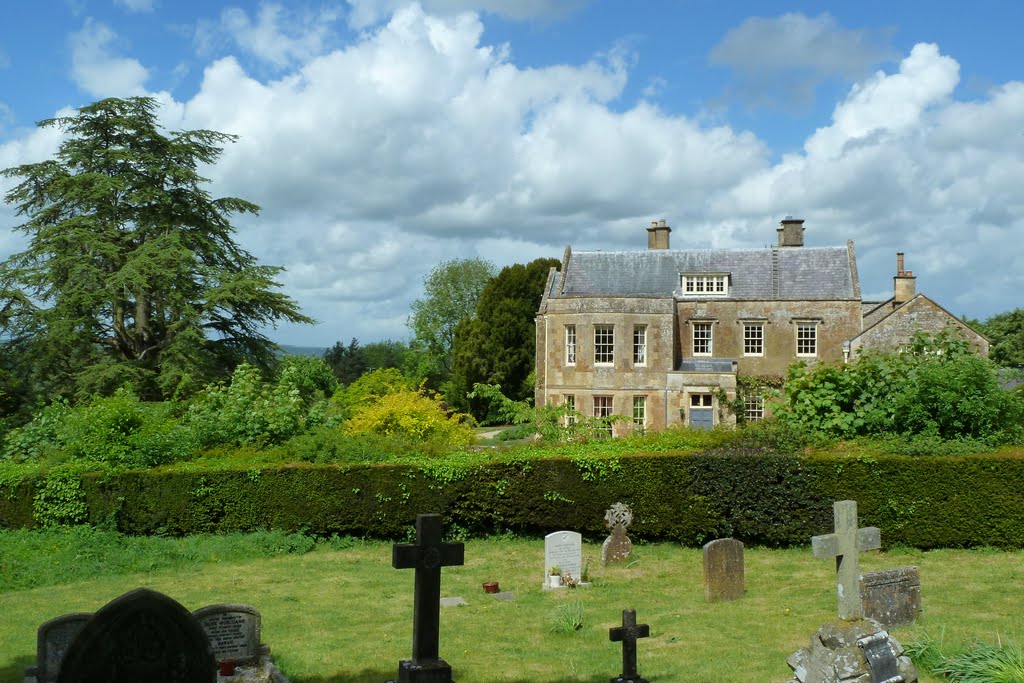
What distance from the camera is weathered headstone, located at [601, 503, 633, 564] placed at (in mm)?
18031

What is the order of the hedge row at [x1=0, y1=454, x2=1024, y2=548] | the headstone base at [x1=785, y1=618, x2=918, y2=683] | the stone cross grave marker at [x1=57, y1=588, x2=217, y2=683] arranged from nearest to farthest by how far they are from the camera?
the stone cross grave marker at [x1=57, y1=588, x2=217, y2=683]
the headstone base at [x1=785, y1=618, x2=918, y2=683]
the hedge row at [x1=0, y1=454, x2=1024, y2=548]

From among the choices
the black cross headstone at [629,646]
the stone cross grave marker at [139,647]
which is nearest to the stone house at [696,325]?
the black cross headstone at [629,646]

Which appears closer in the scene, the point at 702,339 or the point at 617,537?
the point at 617,537

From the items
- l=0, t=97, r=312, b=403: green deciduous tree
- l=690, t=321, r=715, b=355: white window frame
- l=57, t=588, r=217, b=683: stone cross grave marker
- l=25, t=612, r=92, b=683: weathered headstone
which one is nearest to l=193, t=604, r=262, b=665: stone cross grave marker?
l=25, t=612, r=92, b=683: weathered headstone

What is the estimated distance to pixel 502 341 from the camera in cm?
5731

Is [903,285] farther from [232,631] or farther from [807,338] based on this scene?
[232,631]

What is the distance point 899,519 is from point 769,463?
9.34 feet

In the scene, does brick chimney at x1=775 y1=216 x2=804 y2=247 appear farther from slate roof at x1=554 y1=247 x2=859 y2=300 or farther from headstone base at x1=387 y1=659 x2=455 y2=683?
headstone base at x1=387 y1=659 x2=455 y2=683

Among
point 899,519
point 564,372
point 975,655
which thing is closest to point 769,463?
point 899,519

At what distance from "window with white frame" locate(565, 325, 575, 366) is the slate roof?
2.36 metres

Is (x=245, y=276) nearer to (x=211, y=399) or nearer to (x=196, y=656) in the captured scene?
(x=211, y=399)

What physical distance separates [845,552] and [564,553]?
741 centimetres

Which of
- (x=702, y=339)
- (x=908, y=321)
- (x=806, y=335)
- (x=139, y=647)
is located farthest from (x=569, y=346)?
(x=139, y=647)

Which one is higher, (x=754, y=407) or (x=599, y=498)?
(x=754, y=407)
